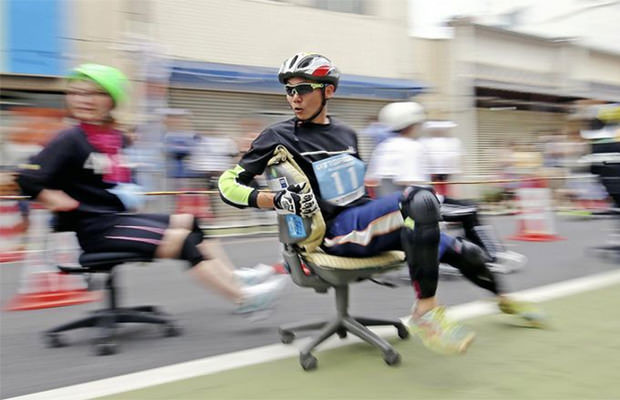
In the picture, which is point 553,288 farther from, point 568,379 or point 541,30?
point 541,30

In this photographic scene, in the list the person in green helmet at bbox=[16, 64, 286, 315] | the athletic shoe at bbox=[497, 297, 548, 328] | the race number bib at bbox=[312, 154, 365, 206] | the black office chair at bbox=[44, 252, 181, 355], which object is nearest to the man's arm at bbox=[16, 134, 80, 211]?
the person in green helmet at bbox=[16, 64, 286, 315]

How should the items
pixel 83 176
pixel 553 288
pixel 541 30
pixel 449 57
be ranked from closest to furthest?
1. pixel 83 176
2. pixel 553 288
3. pixel 449 57
4. pixel 541 30

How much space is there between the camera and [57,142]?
3.54 m

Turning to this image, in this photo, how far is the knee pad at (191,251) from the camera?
3.68 m

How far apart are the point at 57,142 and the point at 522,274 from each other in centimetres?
436

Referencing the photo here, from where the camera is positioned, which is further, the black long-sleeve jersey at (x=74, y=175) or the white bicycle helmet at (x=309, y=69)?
the black long-sleeve jersey at (x=74, y=175)

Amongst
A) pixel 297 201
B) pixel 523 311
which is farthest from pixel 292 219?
pixel 523 311

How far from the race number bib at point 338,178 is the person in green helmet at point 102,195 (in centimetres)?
96

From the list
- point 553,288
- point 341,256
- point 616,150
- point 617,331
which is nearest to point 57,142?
point 341,256

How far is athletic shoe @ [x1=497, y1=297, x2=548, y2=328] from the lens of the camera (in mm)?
3680

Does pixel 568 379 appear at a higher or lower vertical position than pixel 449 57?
lower

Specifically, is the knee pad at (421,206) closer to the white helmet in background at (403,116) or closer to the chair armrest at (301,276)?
the chair armrest at (301,276)

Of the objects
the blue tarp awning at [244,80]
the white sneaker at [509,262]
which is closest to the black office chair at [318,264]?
the white sneaker at [509,262]

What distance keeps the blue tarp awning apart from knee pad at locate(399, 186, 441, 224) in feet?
34.1
